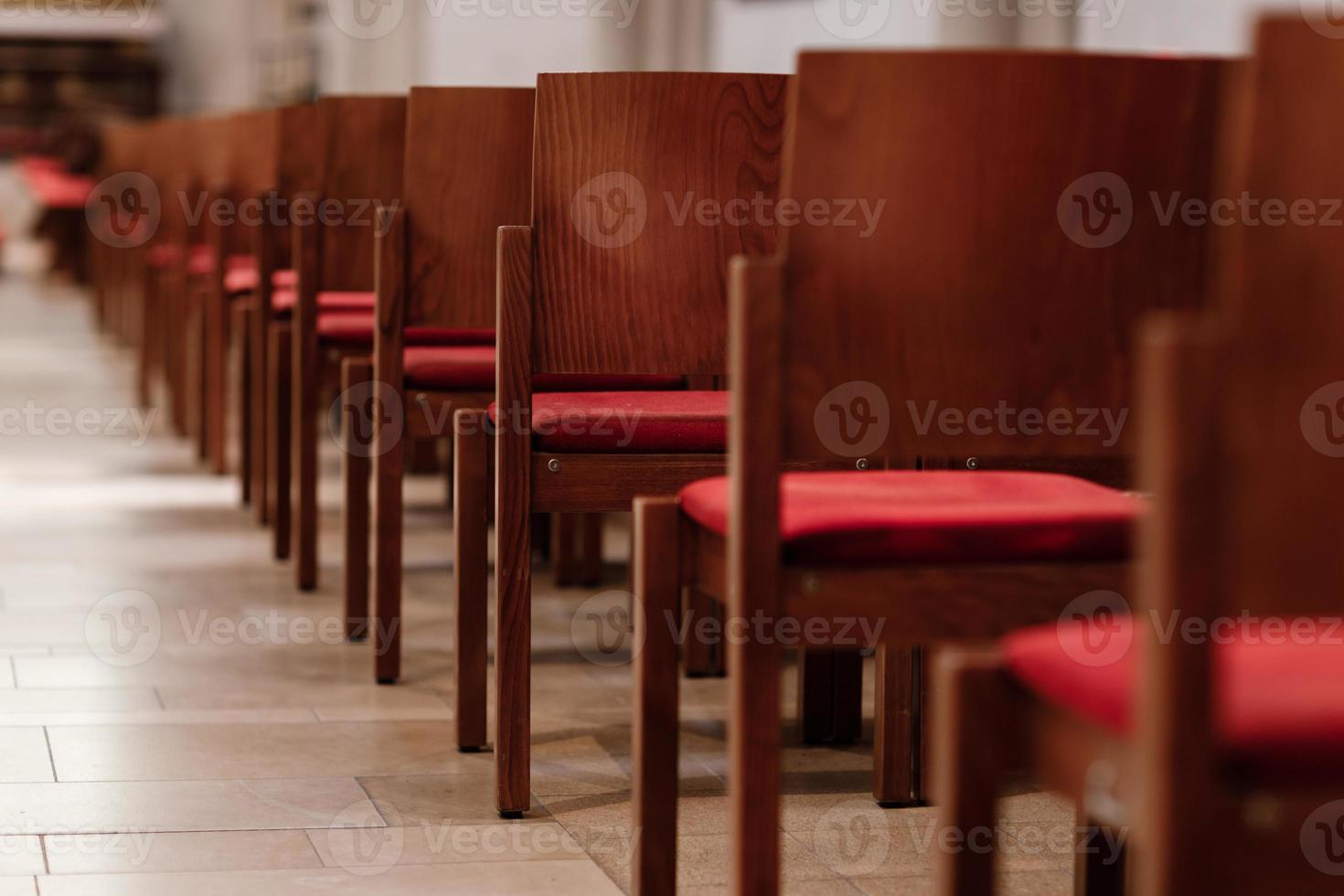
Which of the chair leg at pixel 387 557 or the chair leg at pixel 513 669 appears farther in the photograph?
the chair leg at pixel 387 557

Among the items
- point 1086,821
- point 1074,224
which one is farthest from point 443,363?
point 1074,224

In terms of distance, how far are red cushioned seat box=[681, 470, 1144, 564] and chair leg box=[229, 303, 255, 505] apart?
292cm

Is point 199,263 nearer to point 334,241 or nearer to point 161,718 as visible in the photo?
point 334,241

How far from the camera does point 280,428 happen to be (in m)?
3.80

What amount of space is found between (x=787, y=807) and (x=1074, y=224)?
1007 mm

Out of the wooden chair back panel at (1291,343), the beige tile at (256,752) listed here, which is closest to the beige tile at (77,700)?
the beige tile at (256,752)

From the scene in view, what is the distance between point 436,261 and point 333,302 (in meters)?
1.37

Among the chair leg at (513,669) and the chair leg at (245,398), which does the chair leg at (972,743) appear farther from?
the chair leg at (245,398)

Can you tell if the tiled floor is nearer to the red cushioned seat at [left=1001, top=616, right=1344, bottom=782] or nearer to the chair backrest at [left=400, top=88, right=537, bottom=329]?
the chair backrest at [left=400, top=88, right=537, bottom=329]

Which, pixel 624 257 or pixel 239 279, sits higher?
pixel 624 257

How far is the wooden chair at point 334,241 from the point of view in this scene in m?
3.29

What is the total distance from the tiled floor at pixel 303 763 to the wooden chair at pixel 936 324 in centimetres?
57

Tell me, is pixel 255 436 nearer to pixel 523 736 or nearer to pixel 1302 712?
pixel 523 736

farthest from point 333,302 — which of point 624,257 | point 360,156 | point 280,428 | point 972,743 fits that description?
point 972,743
